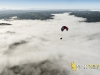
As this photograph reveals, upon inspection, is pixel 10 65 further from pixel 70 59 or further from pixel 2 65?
pixel 70 59

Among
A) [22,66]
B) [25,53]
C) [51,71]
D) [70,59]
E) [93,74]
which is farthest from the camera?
[25,53]

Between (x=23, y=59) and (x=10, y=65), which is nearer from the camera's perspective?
(x=10, y=65)

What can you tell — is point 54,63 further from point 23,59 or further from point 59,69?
point 23,59

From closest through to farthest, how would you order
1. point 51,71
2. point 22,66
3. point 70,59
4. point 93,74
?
point 93,74
point 51,71
point 22,66
point 70,59

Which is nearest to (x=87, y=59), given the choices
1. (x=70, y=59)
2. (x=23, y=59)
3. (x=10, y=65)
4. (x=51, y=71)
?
(x=70, y=59)

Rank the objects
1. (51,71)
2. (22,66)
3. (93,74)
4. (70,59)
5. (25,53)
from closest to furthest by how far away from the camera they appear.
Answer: (93,74) < (51,71) < (22,66) < (70,59) < (25,53)

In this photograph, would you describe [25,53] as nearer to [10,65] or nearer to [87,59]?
[10,65]

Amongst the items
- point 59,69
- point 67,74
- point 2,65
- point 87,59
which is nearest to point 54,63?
point 59,69

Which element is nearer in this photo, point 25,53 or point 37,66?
point 37,66
